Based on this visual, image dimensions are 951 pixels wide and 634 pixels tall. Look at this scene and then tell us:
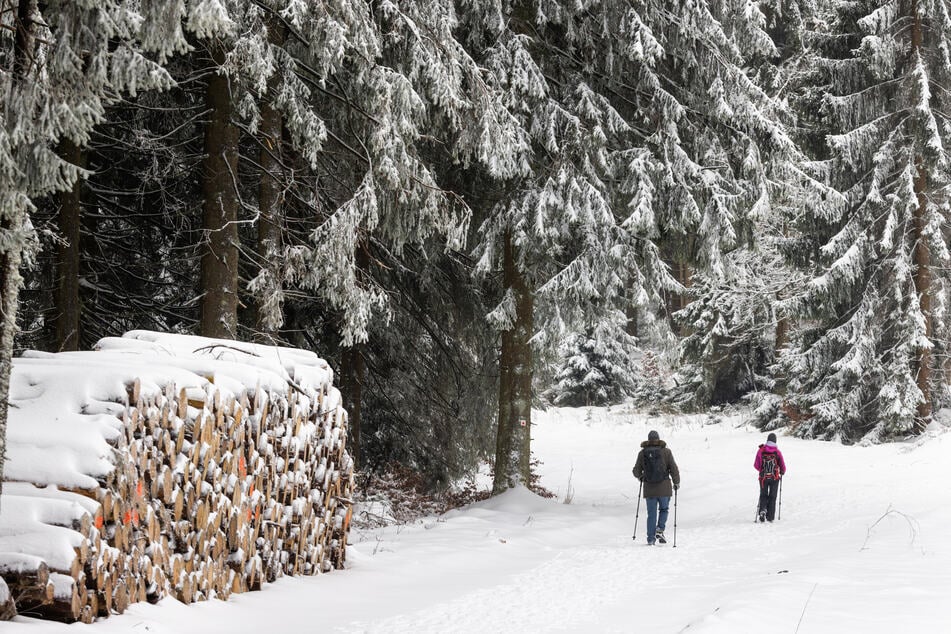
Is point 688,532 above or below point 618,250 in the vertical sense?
below

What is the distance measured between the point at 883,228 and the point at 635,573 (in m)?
15.6

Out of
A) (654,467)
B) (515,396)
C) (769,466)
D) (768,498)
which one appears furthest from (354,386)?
(768,498)

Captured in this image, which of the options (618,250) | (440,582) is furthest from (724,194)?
(440,582)

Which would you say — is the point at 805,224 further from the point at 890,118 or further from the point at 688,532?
the point at 688,532

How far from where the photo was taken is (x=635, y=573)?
9.38 m

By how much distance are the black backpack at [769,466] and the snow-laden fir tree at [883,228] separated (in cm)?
725

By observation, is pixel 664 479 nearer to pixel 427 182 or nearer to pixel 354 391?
pixel 354 391

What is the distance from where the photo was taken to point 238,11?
7887mm

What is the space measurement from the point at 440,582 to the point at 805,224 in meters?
17.5

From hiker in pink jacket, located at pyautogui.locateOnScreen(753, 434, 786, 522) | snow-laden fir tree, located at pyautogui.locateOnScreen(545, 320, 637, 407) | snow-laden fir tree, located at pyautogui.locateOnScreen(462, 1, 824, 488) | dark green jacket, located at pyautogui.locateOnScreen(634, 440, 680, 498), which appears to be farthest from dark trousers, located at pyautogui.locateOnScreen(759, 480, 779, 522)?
snow-laden fir tree, located at pyautogui.locateOnScreen(545, 320, 637, 407)

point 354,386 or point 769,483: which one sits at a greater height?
point 354,386

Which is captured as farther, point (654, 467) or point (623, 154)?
point (623, 154)

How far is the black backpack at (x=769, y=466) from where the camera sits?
14062 millimetres

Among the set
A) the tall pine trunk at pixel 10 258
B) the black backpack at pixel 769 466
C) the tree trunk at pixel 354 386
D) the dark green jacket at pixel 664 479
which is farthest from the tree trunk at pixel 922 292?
the tall pine trunk at pixel 10 258
